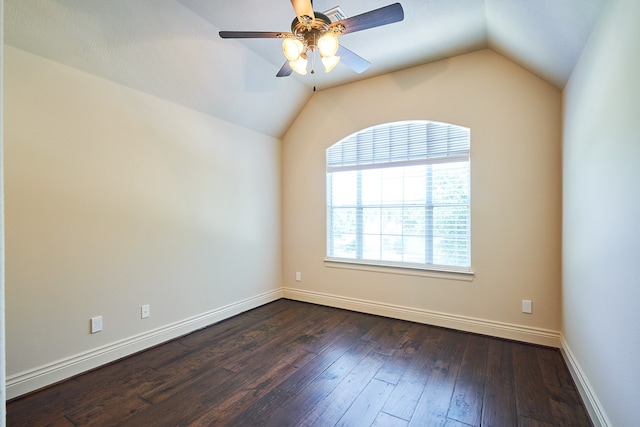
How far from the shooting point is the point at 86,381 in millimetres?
2262

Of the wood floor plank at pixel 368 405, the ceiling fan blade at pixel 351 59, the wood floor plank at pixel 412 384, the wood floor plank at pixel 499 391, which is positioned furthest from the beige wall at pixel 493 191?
the wood floor plank at pixel 368 405

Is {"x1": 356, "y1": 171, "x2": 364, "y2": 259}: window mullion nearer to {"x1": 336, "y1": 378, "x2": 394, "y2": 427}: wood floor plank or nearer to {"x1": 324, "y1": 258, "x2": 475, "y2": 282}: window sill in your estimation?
{"x1": 324, "y1": 258, "x2": 475, "y2": 282}: window sill

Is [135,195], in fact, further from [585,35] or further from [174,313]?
[585,35]

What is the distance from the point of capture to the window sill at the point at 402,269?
3167 mm

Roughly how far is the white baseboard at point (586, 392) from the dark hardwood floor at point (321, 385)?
60 mm

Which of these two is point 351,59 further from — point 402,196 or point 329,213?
point 329,213

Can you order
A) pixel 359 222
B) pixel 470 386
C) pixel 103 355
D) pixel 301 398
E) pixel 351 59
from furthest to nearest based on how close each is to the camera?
1. pixel 359 222
2. pixel 103 355
3. pixel 351 59
4. pixel 470 386
5. pixel 301 398

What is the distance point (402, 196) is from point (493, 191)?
95cm

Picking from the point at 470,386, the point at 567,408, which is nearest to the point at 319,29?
the point at 470,386

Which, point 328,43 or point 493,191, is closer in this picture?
point 328,43

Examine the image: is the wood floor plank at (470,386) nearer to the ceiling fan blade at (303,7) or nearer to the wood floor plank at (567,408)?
the wood floor plank at (567,408)

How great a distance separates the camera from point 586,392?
→ 1950 millimetres

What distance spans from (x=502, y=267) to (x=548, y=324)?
0.61 m

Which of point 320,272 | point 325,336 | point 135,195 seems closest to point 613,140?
point 325,336
